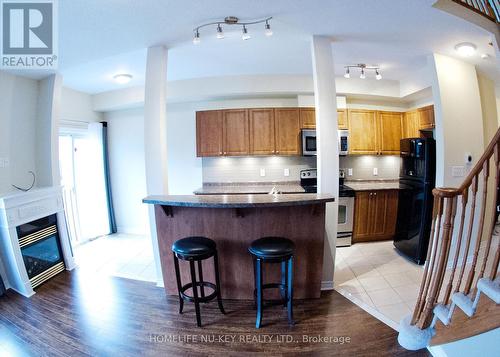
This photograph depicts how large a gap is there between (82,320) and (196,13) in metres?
3.00

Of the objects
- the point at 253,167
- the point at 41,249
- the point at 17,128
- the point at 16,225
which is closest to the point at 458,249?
the point at 253,167

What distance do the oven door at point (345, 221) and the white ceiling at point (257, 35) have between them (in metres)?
2.09

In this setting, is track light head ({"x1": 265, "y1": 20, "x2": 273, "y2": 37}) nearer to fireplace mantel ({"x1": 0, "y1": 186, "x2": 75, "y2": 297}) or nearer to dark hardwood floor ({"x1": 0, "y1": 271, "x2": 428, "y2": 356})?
dark hardwood floor ({"x1": 0, "y1": 271, "x2": 428, "y2": 356})

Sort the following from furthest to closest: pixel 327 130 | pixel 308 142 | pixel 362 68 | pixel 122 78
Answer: pixel 308 142, pixel 122 78, pixel 362 68, pixel 327 130

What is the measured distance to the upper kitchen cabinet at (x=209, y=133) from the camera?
11.7 feet

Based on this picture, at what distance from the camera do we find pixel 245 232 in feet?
6.94

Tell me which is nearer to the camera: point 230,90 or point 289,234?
point 289,234

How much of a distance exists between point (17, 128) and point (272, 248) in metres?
3.60

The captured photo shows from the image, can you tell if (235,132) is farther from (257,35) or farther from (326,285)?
(326,285)

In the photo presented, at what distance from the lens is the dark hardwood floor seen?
1.63m

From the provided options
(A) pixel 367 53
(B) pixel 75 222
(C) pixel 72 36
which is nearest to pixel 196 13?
(C) pixel 72 36

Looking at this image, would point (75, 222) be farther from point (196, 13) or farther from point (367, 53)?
point (367, 53)

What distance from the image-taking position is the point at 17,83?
8.97 feet

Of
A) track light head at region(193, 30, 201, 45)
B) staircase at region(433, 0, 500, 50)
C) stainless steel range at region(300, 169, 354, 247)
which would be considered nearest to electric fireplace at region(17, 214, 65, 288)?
track light head at region(193, 30, 201, 45)
